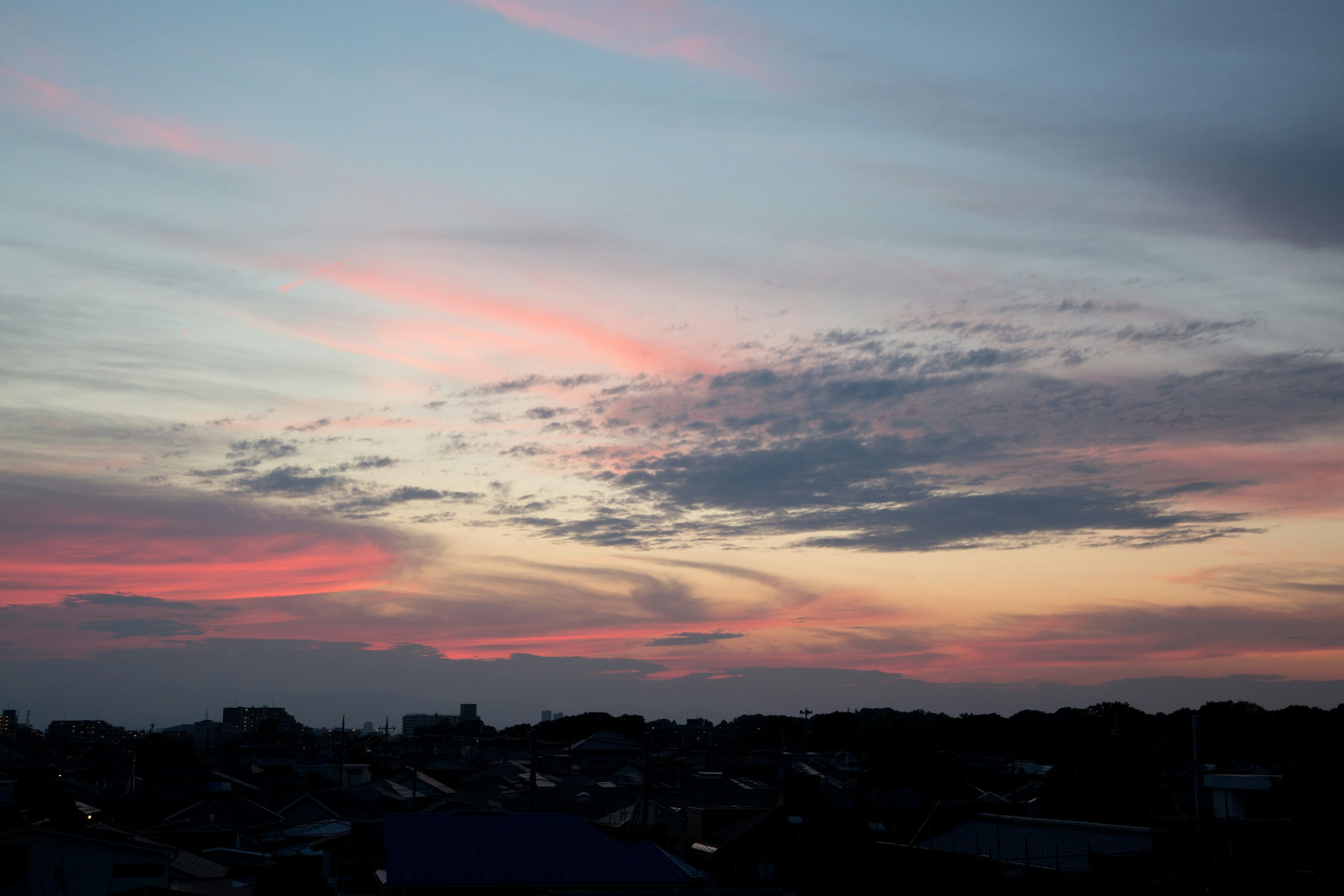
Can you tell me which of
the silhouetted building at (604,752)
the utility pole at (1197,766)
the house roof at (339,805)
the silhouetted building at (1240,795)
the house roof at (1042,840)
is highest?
the utility pole at (1197,766)

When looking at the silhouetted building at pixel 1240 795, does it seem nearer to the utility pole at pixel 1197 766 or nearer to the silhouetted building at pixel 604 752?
the utility pole at pixel 1197 766

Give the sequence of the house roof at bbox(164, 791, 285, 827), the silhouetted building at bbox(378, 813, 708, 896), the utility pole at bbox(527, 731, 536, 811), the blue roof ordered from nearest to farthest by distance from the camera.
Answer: the silhouetted building at bbox(378, 813, 708, 896)
the blue roof
the utility pole at bbox(527, 731, 536, 811)
the house roof at bbox(164, 791, 285, 827)

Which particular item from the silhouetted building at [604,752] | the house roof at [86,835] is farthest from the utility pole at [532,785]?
the silhouetted building at [604,752]

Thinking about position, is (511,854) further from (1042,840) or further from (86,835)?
(1042,840)

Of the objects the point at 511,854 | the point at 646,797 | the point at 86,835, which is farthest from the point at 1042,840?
the point at 86,835

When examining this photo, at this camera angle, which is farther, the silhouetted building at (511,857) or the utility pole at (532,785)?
the utility pole at (532,785)

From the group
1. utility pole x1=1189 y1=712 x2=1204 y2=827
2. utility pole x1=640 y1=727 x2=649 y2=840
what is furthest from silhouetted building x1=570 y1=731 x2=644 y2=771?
utility pole x1=1189 y1=712 x2=1204 y2=827

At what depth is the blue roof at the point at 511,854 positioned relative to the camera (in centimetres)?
2544

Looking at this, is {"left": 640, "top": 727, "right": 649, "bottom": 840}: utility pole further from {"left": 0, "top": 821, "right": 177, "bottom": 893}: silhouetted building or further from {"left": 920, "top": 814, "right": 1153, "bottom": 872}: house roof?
{"left": 0, "top": 821, "right": 177, "bottom": 893}: silhouetted building

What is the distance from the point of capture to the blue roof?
83.5ft

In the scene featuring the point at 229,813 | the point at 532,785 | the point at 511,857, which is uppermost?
the point at 511,857

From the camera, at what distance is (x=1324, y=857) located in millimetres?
30344

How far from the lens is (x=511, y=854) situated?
1048 inches

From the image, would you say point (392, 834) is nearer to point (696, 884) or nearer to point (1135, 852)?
point (696, 884)
